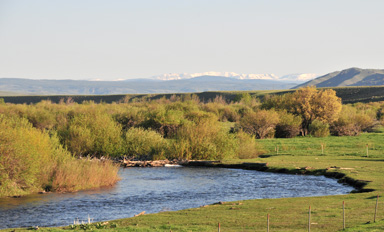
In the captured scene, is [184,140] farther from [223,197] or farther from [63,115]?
[63,115]

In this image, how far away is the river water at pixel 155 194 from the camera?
31.4 meters

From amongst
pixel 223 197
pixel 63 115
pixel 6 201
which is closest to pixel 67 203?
pixel 6 201

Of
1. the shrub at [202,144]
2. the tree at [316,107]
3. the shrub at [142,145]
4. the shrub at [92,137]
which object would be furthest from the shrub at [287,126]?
the shrub at [92,137]

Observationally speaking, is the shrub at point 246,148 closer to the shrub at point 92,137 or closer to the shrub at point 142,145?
the shrub at point 142,145

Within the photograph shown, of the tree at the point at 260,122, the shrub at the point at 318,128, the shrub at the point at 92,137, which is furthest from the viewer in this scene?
the shrub at the point at 318,128

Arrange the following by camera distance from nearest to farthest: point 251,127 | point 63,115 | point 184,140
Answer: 1. point 184,140
2. point 251,127
3. point 63,115

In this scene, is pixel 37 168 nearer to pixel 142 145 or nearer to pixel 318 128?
pixel 142 145

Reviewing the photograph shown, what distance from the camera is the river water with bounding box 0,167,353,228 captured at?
31.4 m

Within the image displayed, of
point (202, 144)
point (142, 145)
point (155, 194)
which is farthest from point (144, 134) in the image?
point (155, 194)

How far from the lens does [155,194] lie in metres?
38.9

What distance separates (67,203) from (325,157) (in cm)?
3210

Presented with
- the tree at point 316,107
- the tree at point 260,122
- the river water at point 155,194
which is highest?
the tree at point 316,107

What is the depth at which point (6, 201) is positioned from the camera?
35.5 m

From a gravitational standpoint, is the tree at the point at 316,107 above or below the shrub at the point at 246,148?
above
